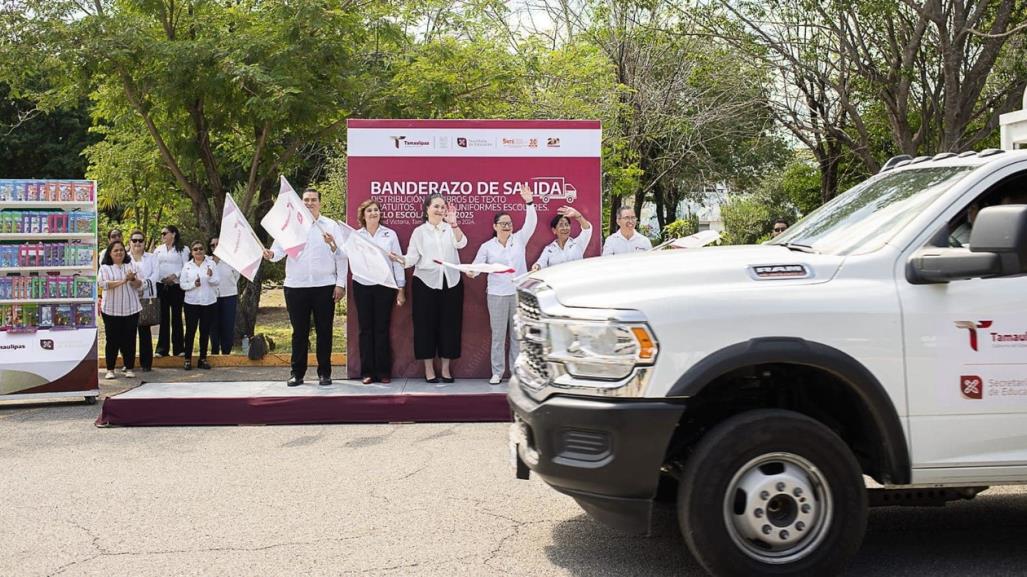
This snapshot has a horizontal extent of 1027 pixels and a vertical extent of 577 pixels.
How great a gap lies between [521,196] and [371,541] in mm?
6341

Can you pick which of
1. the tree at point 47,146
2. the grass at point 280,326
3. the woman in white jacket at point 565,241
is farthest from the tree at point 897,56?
the tree at point 47,146

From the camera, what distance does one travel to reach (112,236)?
12.3 m

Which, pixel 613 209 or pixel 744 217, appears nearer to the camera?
pixel 613 209

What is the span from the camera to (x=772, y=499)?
173 inches

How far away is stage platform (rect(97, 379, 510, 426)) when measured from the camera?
30.2 ft

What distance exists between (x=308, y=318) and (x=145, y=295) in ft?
13.4

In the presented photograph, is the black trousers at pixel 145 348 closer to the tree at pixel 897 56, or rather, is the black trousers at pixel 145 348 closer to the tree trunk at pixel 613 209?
the tree at pixel 897 56

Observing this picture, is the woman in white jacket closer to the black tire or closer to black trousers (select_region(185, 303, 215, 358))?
black trousers (select_region(185, 303, 215, 358))

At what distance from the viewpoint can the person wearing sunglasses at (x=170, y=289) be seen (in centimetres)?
1381

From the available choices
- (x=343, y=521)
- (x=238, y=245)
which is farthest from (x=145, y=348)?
(x=343, y=521)

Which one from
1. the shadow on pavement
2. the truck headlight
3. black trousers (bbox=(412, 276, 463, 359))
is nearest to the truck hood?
the truck headlight

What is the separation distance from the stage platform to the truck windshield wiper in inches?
179

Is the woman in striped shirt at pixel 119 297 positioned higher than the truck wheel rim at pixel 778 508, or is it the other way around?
the woman in striped shirt at pixel 119 297

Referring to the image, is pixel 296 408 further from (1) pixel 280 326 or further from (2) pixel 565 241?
(1) pixel 280 326
